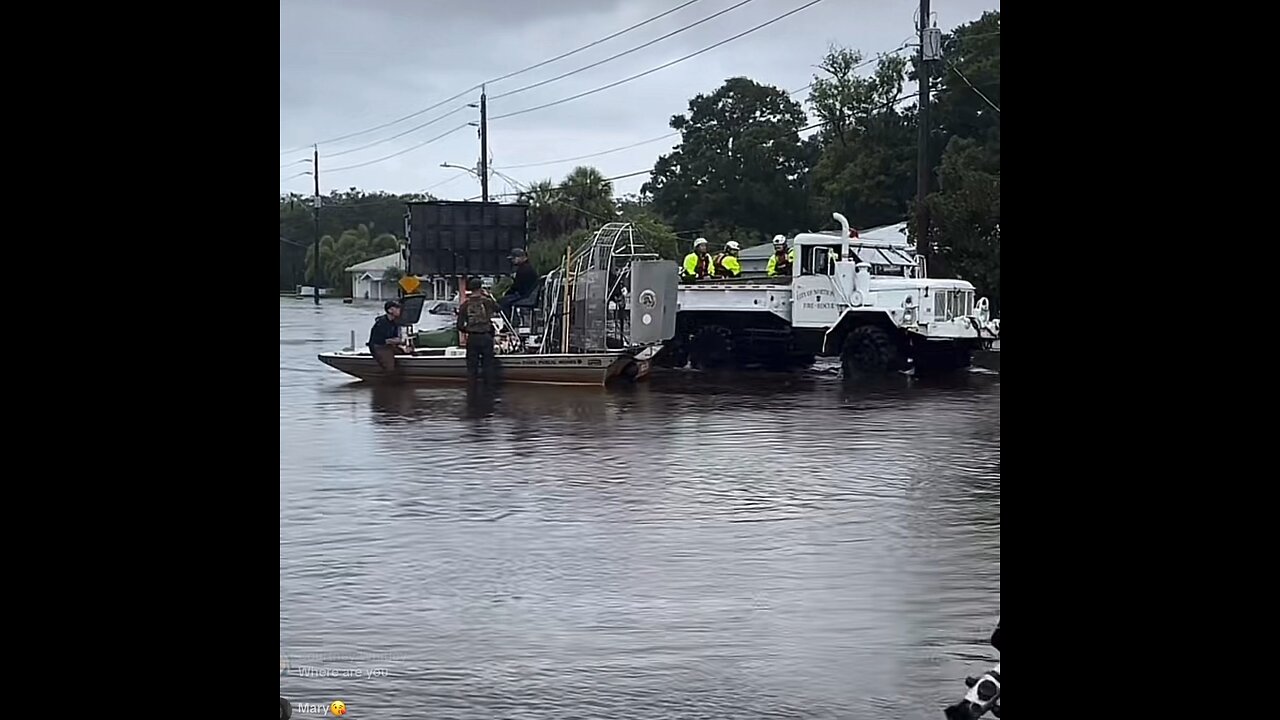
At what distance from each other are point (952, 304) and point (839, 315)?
143cm

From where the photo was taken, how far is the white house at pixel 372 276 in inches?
1549

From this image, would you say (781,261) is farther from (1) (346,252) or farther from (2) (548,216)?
(1) (346,252)

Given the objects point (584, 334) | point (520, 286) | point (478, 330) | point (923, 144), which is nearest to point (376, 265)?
point (520, 286)

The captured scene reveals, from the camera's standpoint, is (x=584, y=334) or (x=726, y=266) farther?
(x=726, y=266)

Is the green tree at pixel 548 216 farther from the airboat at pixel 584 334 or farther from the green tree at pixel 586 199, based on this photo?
the airboat at pixel 584 334

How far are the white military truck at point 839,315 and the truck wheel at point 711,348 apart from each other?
0.04 ft

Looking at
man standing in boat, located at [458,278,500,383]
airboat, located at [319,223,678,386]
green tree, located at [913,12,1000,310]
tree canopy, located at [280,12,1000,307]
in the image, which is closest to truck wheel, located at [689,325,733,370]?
airboat, located at [319,223,678,386]

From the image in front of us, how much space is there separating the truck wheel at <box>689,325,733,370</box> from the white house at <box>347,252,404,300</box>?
67.3 feet

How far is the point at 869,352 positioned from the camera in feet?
58.5

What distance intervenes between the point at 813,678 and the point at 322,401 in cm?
1185

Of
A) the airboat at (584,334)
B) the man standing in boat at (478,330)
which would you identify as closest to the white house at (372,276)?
the airboat at (584,334)
